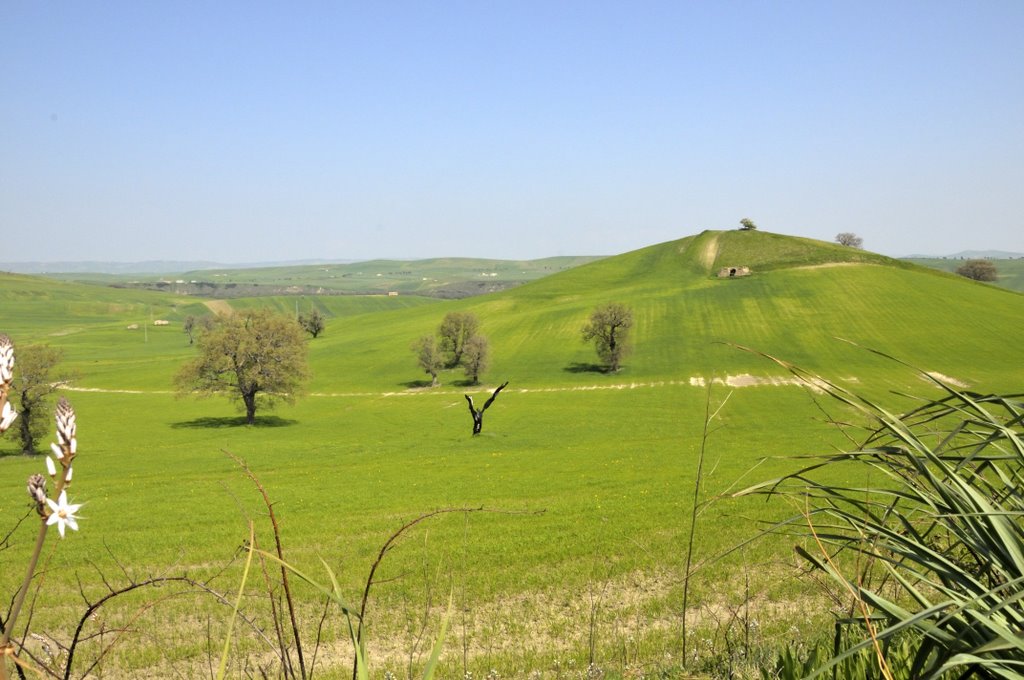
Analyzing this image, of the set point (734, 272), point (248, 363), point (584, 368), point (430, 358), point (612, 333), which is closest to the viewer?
point (248, 363)

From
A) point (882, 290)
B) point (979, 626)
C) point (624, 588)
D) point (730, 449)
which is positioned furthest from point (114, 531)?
point (882, 290)

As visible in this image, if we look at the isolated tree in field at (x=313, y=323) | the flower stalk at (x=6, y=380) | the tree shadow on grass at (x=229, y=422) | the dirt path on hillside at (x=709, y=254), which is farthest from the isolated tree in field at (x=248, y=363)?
the dirt path on hillside at (x=709, y=254)

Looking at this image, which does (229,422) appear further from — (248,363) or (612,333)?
(612,333)

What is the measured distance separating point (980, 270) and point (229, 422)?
161054 millimetres

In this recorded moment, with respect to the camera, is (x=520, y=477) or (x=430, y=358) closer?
(x=520, y=477)

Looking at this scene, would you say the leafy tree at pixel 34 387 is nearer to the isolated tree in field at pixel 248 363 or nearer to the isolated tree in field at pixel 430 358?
the isolated tree in field at pixel 248 363

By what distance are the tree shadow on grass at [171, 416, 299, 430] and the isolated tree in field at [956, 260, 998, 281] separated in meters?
153

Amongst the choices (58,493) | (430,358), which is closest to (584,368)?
(430,358)

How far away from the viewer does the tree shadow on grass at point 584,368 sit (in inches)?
3356

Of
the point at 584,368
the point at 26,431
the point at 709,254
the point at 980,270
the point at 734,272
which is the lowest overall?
the point at 26,431

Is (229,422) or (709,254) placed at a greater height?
(709,254)

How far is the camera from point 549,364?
89.3 m

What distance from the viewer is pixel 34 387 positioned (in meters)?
48.0

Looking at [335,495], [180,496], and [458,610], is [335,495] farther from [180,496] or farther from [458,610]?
[458,610]
